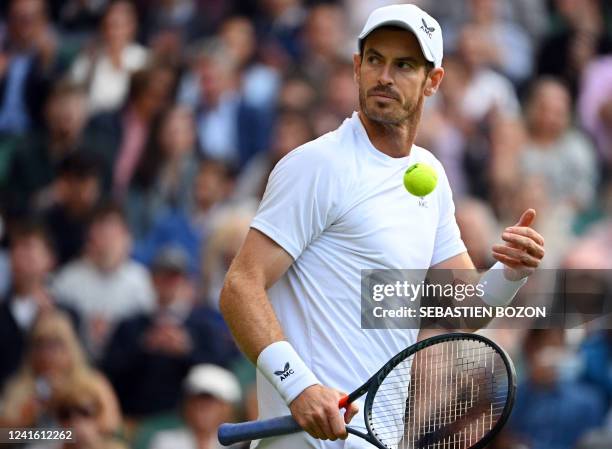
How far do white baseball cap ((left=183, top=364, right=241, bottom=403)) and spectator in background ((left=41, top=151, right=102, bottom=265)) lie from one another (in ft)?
4.59

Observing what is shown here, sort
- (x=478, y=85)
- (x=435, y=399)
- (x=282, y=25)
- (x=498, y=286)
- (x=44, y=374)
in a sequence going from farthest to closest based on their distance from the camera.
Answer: (x=282, y=25) → (x=478, y=85) → (x=44, y=374) → (x=498, y=286) → (x=435, y=399)

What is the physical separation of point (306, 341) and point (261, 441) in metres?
0.35

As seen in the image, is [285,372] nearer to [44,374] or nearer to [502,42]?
[44,374]

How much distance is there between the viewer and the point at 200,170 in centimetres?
859

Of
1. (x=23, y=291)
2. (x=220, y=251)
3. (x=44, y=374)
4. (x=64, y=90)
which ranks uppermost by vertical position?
(x=64, y=90)

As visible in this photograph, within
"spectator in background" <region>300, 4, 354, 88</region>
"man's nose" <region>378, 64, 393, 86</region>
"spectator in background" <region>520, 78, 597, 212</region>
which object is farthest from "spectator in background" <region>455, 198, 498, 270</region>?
"man's nose" <region>378, 64, 393, 86</region>

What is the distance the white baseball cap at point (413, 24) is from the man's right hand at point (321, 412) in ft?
3.48

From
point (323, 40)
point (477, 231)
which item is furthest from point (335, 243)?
point (323, 40)

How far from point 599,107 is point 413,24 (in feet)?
17.3

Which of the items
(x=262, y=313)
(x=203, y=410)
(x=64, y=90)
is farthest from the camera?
(x=64, y=90)

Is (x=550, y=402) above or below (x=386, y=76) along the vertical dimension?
below

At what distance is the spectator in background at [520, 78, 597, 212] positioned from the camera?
8.68 meters

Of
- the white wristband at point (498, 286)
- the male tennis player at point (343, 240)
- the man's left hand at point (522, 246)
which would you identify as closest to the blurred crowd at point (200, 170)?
the white wristband at point (498, 286)

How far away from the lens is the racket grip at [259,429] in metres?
3.89
